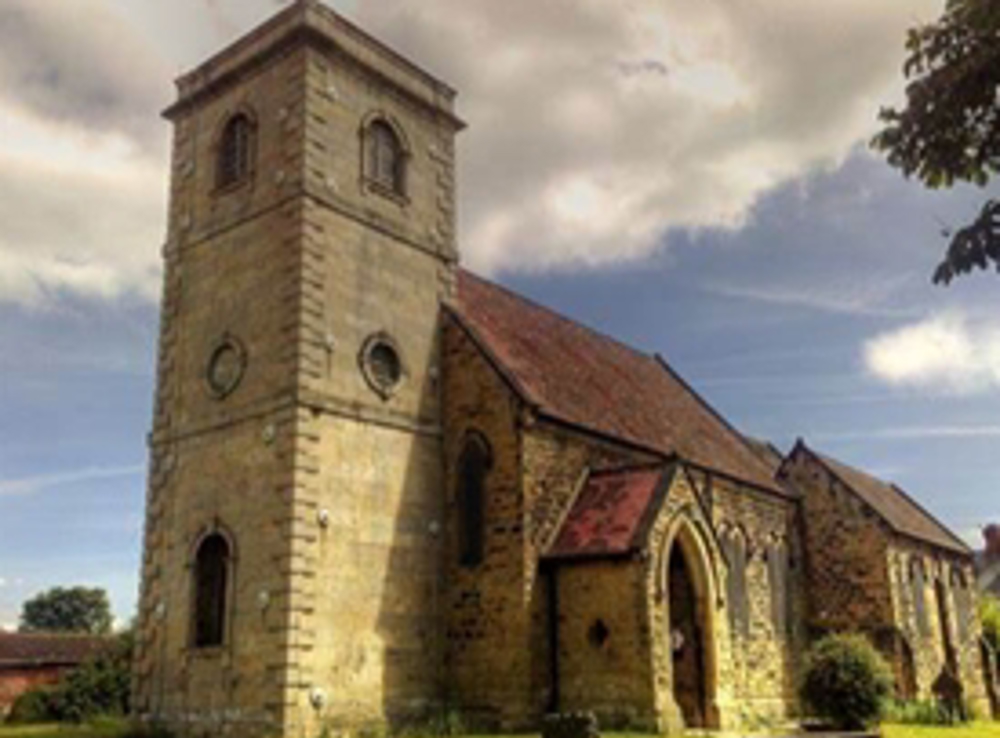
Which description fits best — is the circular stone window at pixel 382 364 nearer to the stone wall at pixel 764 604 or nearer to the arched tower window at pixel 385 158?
the arched tower window at pixel 385 158

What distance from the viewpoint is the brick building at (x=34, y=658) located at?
39.4m

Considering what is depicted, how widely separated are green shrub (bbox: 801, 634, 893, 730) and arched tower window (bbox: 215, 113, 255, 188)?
17.6m

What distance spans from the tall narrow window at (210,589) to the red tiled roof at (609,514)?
6913 millimetres

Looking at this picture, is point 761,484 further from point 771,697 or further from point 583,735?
point 583,735

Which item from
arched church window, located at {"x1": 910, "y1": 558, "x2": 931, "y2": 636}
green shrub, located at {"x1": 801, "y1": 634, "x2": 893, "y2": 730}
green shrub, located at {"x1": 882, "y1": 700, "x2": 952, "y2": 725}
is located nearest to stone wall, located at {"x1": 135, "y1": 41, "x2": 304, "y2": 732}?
green shrub, located at {"x1": 801, "y1": 634, "x2": 893, "y2": 730}

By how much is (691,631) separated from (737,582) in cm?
678

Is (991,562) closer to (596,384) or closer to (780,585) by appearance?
(780,585)

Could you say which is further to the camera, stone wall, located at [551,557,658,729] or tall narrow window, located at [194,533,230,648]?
tall narrow window, located at [194,533,230,648]

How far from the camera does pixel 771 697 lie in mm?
28969

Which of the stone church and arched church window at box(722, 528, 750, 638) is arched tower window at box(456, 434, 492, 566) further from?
arched church window at box(722, 528, 750, 638)

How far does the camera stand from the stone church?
67.4 ft

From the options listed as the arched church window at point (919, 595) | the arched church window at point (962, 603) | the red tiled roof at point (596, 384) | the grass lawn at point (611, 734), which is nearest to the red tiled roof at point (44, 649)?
the grass lawn at point (611, 734)

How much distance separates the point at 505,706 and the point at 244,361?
918 centimetres

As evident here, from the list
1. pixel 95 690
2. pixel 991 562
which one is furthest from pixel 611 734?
pixel 991 562
